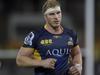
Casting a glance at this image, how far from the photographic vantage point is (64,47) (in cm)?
571

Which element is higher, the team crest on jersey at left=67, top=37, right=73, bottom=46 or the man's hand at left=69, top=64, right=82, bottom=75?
the team crest on jersey at left=67, top=37, right=73, bottom=46

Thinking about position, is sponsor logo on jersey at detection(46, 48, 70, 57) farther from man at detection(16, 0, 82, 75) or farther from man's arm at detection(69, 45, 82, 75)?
man's arm at detection(69, 45, 82, 75)

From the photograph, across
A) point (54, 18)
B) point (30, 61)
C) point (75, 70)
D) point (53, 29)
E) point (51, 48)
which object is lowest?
point (75, 70)

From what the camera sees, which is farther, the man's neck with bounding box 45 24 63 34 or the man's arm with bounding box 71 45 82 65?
the man's arm with bounding box 71 45 82 65

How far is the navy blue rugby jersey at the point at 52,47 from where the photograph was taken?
5.69 m

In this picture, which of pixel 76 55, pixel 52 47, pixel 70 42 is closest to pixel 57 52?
pixel 52 47

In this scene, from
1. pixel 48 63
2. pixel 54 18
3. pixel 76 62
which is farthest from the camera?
pixel 76 62

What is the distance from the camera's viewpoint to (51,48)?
224 inches

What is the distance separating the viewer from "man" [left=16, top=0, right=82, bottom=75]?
5684 mm

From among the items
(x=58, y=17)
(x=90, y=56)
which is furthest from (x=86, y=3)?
(x=58, y=17)

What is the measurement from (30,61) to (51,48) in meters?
0.23

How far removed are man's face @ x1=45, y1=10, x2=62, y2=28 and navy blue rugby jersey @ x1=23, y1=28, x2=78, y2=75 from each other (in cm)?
9

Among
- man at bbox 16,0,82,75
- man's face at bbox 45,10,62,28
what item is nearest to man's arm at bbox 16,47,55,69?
man at bbox 16,0,82,75

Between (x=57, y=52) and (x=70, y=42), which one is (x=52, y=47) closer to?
A: (x=57, y=52)
